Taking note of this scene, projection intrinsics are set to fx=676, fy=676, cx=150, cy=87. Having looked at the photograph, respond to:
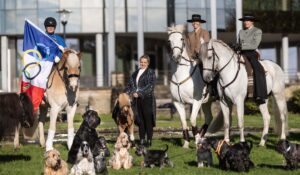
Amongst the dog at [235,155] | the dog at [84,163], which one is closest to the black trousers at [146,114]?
A: the dog at [235,155]

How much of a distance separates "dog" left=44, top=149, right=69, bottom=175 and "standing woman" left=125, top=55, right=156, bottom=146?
514 cm

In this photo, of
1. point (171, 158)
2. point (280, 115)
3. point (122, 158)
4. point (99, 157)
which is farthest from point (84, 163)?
point (280, 115)

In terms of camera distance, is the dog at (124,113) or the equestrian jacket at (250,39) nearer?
the dog at (124,113)

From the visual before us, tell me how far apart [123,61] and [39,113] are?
38750 mm

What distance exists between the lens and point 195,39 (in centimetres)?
1702

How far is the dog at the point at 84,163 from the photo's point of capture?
38.6ft

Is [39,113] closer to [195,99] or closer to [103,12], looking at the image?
[195,99]

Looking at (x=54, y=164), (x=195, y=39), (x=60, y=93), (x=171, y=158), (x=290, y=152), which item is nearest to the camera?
(x=54, y=164)

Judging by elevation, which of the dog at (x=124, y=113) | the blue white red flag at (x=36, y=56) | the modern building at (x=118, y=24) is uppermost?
the modern building at (x=118, y=24)

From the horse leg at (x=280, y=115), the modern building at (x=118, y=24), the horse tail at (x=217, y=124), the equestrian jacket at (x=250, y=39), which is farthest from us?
the modern building at (x=118, y=24)

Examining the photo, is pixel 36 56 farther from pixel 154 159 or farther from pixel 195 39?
pixel 154 159

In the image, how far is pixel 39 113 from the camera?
17.6 m

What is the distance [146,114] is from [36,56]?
3.06 m

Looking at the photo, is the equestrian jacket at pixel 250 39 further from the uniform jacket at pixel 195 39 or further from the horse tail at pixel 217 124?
the horse tail at pixel 217 124
